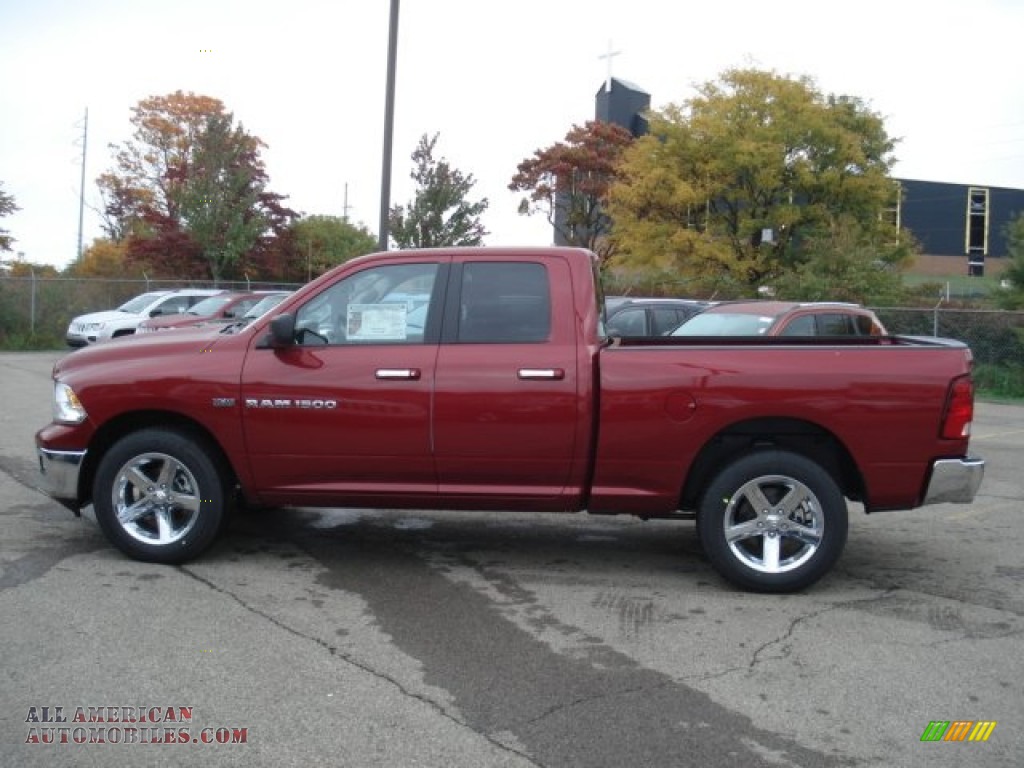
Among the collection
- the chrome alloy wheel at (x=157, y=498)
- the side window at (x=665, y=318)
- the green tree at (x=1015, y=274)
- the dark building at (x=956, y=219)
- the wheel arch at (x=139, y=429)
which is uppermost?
the dark building at (x=956, y=219)

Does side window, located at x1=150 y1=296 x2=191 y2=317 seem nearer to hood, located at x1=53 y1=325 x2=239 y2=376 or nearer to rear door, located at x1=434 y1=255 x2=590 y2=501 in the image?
hood, located at x1=53 y1=325 x2=239 y2=376

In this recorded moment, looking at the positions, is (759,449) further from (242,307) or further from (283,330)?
(242,307)

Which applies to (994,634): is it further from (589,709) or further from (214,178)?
(214,178)

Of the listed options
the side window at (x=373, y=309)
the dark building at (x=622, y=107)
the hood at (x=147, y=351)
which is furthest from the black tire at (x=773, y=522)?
the dark building at (x=622, y=107)

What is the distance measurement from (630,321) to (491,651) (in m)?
12.9

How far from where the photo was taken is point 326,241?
2016 inches

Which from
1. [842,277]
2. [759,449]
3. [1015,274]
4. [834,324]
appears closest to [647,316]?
[834,324]

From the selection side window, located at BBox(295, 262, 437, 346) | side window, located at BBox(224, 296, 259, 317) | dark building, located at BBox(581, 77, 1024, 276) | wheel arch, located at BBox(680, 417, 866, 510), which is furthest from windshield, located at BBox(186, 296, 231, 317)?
dark building, located at BBox(581, 77, 1024, 276)

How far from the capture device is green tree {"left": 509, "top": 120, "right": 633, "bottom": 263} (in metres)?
46.3

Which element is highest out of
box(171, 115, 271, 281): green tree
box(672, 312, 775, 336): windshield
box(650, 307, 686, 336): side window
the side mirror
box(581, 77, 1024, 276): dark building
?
box(581, 77, 1024, 276): dark building

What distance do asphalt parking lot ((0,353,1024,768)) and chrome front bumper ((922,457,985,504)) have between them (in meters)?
0.65

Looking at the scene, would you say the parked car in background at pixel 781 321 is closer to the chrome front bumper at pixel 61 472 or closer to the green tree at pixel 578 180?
the chrome front bumper at pixel 61 472

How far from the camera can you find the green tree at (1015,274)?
2277 cm

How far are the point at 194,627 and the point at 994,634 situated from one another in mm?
4152
